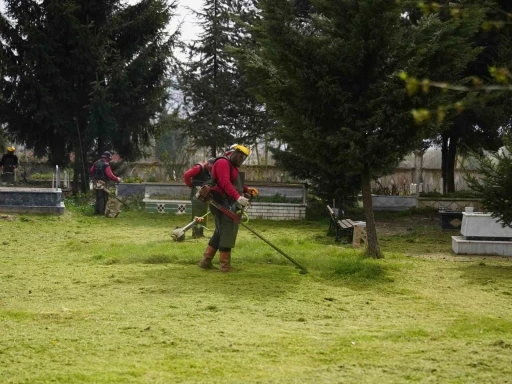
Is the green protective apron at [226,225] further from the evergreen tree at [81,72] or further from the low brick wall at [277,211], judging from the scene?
the evergreen tree at [81,72]

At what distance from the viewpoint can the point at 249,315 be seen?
29.5ft

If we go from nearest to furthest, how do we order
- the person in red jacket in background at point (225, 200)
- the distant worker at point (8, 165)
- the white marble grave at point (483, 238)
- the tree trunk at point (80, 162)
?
the person in red jacket in background at point (225, 200) → the white marble grave at point (483, 238) → the distant worker at point (8, 165) → the tree trunk at point (80, 162)

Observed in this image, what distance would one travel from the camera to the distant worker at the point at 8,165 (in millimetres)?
27859

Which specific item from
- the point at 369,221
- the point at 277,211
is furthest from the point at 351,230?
the point at 277,211

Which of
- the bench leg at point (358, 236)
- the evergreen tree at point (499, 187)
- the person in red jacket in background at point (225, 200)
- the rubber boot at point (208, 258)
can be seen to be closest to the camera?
the person in red jacket in background at point (225, 200)

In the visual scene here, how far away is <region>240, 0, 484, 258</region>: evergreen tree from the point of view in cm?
1305

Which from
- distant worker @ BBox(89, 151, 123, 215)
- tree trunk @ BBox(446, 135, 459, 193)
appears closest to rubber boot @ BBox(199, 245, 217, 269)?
distant worker @ BBox(89, 151, 123, 215)

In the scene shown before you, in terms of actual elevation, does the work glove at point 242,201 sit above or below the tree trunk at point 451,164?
below

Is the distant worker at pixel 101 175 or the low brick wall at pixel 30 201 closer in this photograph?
the low brick wall at pixel 30 201

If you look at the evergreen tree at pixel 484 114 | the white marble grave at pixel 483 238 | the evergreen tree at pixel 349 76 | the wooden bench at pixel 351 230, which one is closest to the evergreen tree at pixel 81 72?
the evergreen tree at pixel 484 114

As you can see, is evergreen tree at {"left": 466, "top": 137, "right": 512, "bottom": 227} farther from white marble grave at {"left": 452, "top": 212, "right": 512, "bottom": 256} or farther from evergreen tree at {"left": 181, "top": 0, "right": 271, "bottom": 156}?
evergreen tree at {"left": 181, "top": 0, "right": 271, "bottom": 156}

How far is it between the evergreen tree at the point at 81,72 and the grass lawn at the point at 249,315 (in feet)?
47.5

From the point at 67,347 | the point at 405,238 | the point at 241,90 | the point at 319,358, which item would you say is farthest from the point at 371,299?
the point at 241,90

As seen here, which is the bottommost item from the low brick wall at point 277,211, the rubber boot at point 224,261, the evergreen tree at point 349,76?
the rubber boot at point 224,261
